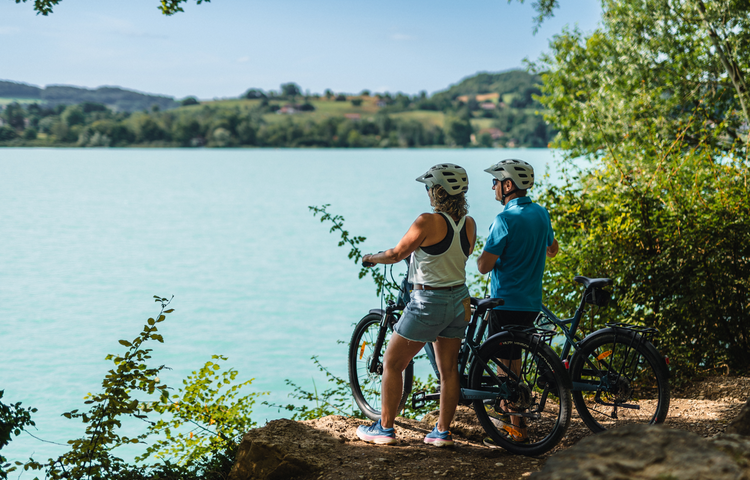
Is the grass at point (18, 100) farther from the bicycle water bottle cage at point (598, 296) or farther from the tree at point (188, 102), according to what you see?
the bicycle water bottle cage at point (598, 296)

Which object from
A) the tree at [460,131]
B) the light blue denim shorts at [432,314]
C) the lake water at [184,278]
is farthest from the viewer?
the tree at [460,131]

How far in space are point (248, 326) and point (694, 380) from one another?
23.6 metres

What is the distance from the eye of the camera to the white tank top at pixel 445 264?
13.1ft

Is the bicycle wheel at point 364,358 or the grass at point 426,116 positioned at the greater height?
the grass at point 426,116

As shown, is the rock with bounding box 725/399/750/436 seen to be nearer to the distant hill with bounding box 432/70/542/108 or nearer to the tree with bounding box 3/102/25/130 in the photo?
the distant hill with bounding box 432/70/542/108

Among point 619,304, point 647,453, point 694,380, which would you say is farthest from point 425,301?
point 694,380

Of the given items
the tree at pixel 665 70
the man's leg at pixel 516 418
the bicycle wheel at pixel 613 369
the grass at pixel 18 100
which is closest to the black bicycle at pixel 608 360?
the bicycle wheel at pixel 613 369

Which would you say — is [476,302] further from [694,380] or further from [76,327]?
[76,327]

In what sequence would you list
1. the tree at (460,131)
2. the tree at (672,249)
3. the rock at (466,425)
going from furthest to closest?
the tree at (460,131) → the tree at (672,249) → the rock at (466,425)

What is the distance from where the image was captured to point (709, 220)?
598 centimetres

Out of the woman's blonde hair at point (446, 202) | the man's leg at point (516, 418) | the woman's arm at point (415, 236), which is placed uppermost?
the woman's blonde hair at point (446, 202)

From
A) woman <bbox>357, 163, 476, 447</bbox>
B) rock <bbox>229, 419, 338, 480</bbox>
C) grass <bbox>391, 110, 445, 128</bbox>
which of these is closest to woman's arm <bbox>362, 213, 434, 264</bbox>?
woman <bbox>357, 163, 476, 447</bbox>

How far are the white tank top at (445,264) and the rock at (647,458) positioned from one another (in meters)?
1.81

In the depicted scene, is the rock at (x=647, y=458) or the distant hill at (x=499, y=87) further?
the distant hill at (x=499, y=87)
